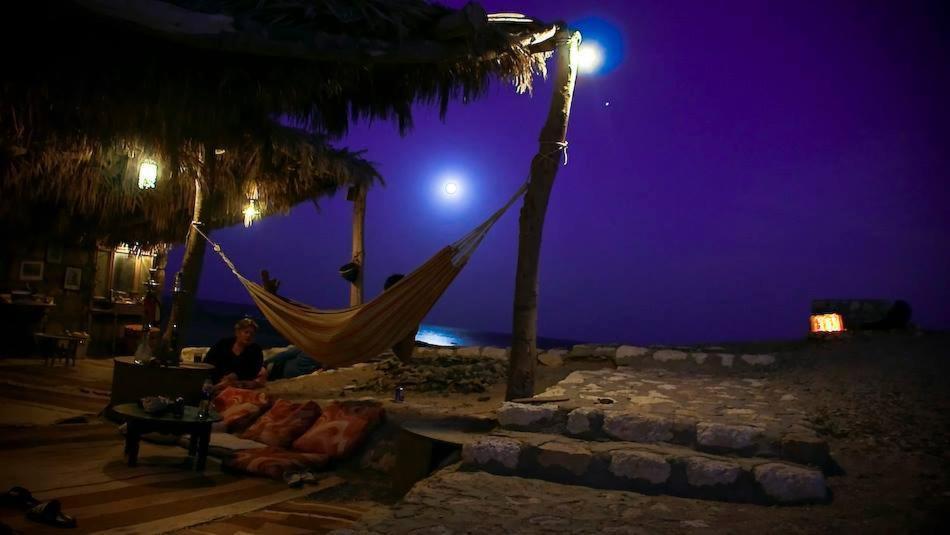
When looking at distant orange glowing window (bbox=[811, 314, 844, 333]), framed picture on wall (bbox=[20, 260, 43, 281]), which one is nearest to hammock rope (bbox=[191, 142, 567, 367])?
distant orange glowing window (bbox=[811, 314, 844, 333])

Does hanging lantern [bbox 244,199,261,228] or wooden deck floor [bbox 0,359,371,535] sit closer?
wooden deck floor [bbox 0,359,371,535]

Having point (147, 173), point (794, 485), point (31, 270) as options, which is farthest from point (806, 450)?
point (31, 270)

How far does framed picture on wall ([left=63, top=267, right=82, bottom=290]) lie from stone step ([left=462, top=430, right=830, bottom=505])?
6915 mm

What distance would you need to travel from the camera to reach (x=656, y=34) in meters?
10.2

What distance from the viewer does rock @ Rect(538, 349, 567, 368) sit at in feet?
15.5

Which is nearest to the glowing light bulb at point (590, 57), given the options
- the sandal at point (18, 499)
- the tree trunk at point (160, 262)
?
the sandal at point (18, 499)

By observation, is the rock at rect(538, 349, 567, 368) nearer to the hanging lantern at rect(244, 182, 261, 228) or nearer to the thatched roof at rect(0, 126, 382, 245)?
the thatched roof at rect(0, 126, 382, 245)

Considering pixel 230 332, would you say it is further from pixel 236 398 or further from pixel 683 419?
pixel 683 419

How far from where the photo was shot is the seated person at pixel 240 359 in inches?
169

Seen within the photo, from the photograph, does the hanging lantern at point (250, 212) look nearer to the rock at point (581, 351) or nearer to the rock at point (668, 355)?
the rock at point (581, 351)

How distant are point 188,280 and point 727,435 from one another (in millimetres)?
3748

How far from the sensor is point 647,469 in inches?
86.5

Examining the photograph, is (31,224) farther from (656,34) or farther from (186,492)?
(656,34)

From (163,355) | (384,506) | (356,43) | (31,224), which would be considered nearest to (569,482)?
(384,506)
